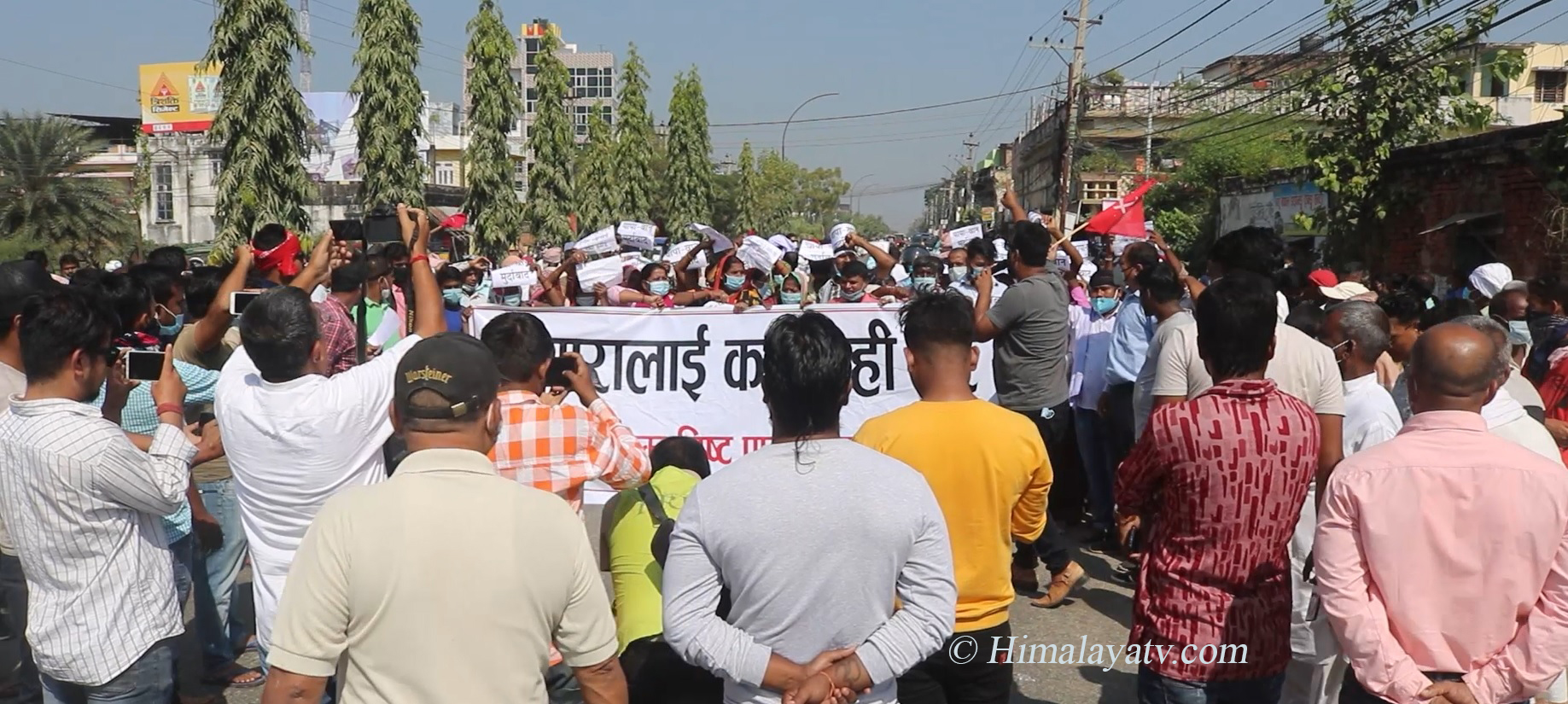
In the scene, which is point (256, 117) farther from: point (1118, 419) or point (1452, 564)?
point (1452, 564)

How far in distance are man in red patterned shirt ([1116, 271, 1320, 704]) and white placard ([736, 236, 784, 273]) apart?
23.6 ft

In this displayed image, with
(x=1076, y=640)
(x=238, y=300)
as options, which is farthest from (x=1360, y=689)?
(x=238, y=300)

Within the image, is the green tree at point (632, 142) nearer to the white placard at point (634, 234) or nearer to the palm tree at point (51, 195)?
the palm tree at point (51, 195)

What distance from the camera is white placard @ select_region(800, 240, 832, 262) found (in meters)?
11.2

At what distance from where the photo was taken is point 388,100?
26922mm

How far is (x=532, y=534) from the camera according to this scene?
2.42 metres

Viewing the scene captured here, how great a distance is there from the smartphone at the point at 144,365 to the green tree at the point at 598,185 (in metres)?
36.3

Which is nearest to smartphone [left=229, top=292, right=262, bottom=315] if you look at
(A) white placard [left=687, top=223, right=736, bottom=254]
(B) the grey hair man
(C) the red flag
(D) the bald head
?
(D) the bald head

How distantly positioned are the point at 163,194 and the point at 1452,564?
226ft

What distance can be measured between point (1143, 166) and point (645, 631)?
4935 centimetres

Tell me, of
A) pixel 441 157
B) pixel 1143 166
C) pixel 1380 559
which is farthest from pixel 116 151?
pixel 1380 559

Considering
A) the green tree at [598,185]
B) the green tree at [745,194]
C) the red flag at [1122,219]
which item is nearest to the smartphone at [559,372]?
the red flag at [1122,219]

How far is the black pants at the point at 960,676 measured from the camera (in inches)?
128

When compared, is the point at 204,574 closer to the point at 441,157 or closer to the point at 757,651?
the point at 757,651
